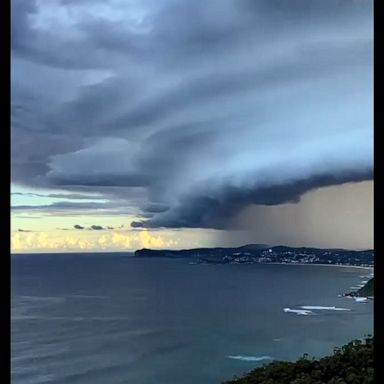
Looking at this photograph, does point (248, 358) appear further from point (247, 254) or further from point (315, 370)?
point (247, 254)

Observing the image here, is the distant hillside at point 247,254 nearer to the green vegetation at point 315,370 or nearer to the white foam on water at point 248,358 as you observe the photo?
the green vegetation at point 315,370

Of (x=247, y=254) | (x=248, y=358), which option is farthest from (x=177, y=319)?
(x=247, y=254)

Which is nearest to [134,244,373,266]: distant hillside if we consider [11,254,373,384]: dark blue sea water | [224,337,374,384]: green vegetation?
[11,254,373,384]: dark blue sea water

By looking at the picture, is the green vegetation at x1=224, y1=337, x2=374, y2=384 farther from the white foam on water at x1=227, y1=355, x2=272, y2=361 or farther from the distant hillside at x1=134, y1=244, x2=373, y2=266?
the distant hillside at x1=134, y1=244, x2=373, y2=266

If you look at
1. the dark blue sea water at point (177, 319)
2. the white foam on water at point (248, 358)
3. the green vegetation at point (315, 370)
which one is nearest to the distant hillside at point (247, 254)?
the dark blue sea water at point (177, 319)

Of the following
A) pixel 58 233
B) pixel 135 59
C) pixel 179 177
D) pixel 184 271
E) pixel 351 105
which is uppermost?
pixel 135 59

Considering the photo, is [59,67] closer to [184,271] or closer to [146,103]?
[146,103]
